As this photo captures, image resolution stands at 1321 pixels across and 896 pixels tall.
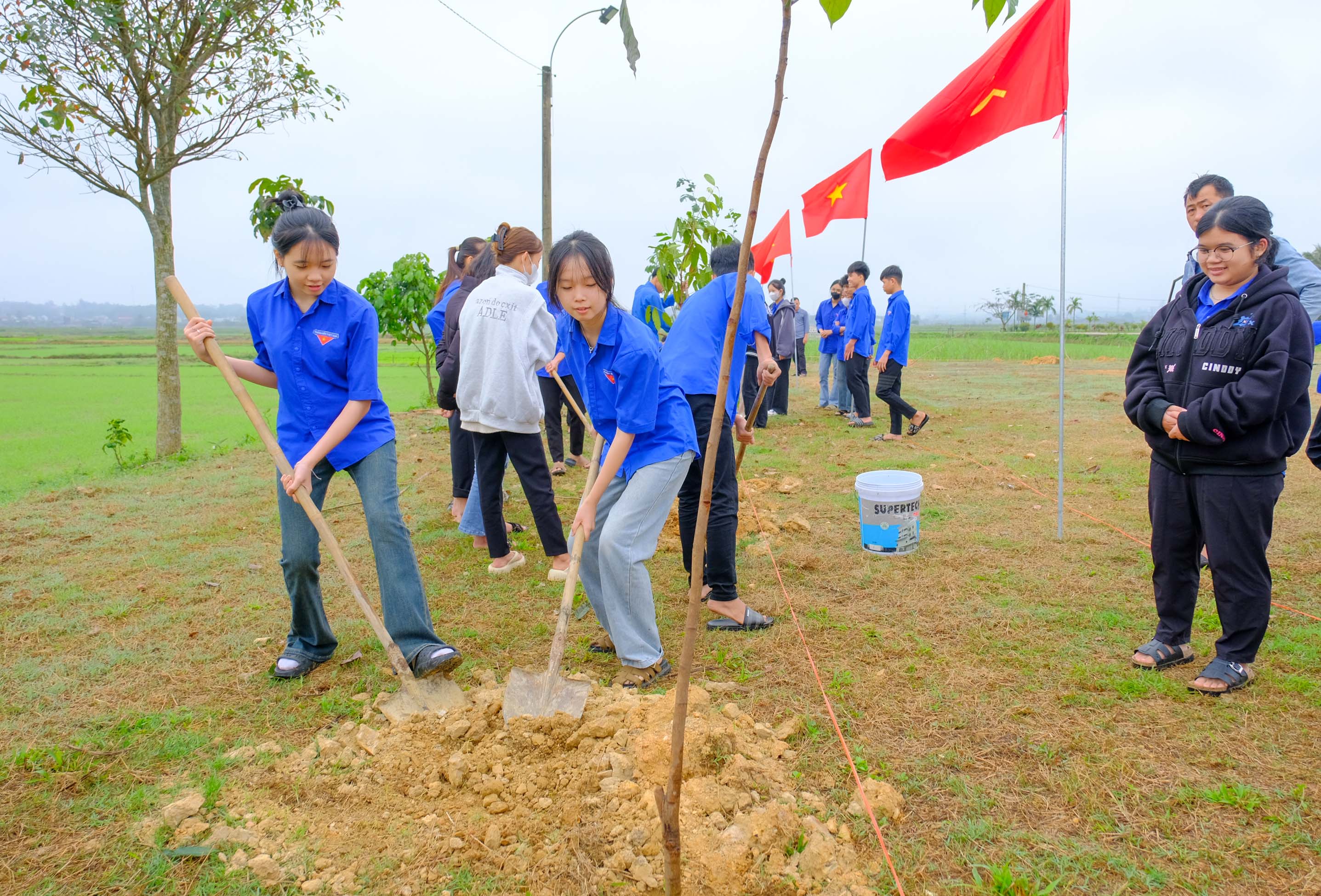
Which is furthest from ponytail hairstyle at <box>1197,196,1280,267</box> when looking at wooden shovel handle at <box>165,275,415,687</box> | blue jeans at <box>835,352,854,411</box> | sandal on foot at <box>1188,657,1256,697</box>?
blue jeans at <box>835,352,854,411</box>

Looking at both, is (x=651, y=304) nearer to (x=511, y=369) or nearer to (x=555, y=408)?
(x=555, y=408)

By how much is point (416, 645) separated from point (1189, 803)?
2.60m

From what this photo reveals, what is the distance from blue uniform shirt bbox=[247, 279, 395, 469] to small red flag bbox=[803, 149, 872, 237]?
18.0ft

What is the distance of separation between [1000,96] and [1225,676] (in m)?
3.36

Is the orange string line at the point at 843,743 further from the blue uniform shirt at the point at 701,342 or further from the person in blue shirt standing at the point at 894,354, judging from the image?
the person in blue shirt standing at the point at 894,354

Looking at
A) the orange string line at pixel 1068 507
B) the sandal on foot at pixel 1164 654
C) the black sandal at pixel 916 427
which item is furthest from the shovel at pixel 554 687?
the black sandal at pixel 916 427

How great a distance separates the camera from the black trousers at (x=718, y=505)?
11.9 ft

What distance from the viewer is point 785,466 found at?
24.9 ft

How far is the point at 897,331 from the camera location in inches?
350

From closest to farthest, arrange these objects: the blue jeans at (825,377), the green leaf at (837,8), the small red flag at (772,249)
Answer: the green leaf at (837,8), the small red flag at (772,249), the blue jeans at (825,377)

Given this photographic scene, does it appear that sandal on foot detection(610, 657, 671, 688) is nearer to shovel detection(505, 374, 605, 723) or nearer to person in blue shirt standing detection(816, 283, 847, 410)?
shovel detection(505, 374, 605, 723)

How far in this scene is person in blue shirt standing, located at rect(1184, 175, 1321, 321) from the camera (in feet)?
11.4

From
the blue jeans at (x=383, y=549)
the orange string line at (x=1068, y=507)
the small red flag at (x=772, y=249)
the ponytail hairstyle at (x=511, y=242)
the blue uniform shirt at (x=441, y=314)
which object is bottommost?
the orange string line at (x=1068, y=507)

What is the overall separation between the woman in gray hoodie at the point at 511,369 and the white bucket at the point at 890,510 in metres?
1.79
